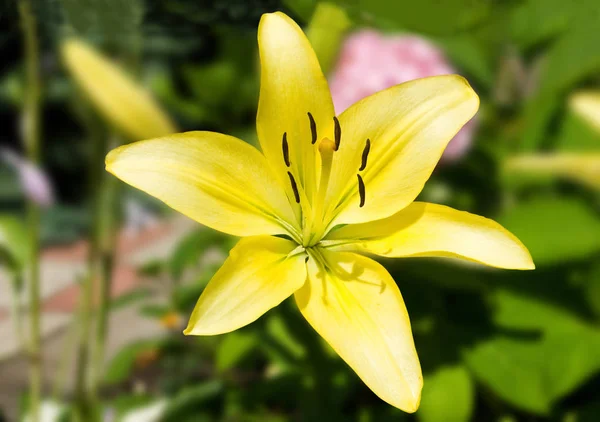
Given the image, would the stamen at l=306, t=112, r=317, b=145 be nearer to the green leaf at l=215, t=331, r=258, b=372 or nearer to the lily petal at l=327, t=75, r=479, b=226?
the lily petal at l=327, t=75, r=479, b=226

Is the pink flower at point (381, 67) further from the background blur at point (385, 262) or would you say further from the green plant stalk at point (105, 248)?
the green plant stalk at point (105, 248)

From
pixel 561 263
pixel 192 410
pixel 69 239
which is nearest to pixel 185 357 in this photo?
pixel 192 410

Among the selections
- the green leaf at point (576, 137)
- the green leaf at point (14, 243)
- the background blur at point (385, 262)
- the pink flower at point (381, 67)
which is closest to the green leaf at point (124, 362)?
the background blur at point (385, 262)

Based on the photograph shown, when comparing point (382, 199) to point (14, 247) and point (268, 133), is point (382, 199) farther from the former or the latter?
point (14, 247)

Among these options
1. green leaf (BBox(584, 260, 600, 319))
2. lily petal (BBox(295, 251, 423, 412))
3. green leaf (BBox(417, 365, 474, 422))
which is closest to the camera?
lily petal (BBox(295, 251, 423, 412))

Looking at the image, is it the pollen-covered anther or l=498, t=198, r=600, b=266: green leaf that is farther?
l=498, t=198, r=600, b=266: green leaf

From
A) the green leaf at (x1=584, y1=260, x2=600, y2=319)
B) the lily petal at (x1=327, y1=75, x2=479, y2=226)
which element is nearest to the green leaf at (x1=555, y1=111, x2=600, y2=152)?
the green leaf at (x1=584, y1=260, x2=600, y2=319)

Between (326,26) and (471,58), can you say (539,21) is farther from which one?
(326,26)
